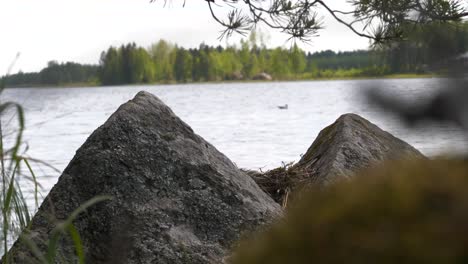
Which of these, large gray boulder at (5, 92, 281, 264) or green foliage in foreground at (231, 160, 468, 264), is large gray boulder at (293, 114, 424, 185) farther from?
green foliage in foreground at (231, 160, 468, 264)

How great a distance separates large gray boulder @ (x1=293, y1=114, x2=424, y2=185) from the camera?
3929 millimetres

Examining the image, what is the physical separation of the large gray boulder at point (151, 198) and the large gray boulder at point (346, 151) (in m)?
0.58

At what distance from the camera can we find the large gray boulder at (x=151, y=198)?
314cm

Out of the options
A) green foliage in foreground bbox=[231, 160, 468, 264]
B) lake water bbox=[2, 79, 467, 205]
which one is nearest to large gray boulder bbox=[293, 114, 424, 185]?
lake water bbox=[2, 79, 467, 205]

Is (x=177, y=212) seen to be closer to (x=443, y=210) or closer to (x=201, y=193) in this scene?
(x=201, y=193)

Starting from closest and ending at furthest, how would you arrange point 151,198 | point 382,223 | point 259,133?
point 382,223 → point 151,198 → point 259,133

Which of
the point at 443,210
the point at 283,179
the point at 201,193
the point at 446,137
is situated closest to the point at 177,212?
the point at 201,193

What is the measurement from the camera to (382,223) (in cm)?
84

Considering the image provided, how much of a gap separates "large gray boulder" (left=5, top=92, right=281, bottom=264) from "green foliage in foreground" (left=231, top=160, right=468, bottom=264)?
7.33 feet

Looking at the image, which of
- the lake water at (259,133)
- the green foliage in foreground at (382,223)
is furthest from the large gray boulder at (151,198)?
the green foliage in foreground at (382,223)

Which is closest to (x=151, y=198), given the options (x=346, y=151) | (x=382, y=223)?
(x=346, y=151)

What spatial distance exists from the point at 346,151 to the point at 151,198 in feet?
4.29

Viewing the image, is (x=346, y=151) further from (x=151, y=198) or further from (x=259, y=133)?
(x=259, y=133)

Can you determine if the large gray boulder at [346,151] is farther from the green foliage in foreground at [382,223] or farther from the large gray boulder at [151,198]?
the green foliage in foreground at [382,223]
